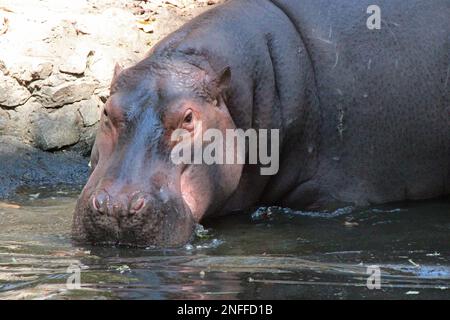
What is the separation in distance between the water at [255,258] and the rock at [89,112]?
Answer: 4.57 feet

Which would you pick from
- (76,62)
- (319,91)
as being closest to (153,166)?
(319,91)

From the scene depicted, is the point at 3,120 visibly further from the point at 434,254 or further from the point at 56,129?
the point at 434,254

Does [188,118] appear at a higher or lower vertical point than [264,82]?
lower

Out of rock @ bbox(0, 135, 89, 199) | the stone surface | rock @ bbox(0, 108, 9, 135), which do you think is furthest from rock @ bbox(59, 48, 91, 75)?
rock @ bbox(0, 135, 89, 199)

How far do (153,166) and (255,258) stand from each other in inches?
32.3

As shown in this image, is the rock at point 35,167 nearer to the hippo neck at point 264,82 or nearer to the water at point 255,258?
the water at point 255,258

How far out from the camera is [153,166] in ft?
18.3

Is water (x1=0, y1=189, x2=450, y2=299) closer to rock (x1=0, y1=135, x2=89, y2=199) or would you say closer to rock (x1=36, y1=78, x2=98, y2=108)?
rock (x1=0, y1=135, x2=89, y2=199)

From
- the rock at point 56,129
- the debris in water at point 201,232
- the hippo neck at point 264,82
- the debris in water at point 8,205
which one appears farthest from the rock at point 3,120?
the debris in water at point 201,232

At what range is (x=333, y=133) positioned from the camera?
6.60 metres

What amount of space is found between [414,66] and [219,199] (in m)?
1.63

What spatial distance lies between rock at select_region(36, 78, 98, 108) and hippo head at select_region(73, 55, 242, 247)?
6.48 feet

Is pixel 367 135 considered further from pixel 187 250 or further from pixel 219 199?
pixel 187 250

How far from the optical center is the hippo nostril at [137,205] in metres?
5.31
